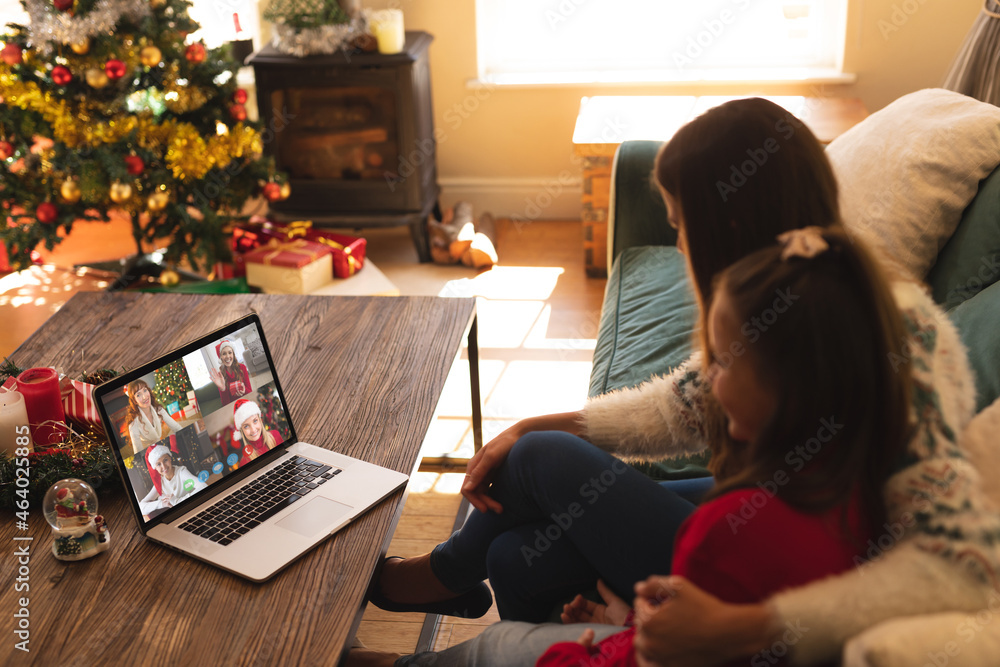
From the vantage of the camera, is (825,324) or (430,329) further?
(430,329)

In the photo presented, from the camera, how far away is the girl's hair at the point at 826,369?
0.78 meters

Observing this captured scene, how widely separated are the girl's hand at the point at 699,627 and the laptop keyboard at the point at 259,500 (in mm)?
582

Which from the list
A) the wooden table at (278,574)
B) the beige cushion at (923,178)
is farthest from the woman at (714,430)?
the beige cushion at (923,178)

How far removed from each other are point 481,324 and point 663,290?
1002mm

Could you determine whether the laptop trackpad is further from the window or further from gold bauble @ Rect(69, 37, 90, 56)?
the window

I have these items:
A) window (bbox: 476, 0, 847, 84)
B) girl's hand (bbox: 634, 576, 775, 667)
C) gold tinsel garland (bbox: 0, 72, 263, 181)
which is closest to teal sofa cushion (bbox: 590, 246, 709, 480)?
girl's hand (bbox: 634, 576, 775, 667)

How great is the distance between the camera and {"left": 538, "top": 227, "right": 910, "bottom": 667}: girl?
2.57 ft

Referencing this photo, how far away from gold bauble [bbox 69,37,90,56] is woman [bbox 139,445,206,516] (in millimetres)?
1853

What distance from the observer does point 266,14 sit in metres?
3.04

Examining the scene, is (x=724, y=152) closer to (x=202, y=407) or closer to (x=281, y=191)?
(x=202, y=407)

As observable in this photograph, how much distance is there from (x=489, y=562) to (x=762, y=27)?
2.90 m

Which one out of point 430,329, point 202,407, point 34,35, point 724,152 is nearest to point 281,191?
point 34,35

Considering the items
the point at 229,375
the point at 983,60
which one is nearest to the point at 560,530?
the point at 229,375

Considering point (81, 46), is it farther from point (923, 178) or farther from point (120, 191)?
point (923, 178)
